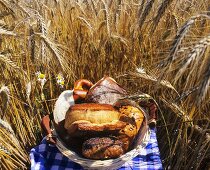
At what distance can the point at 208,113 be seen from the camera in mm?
1273

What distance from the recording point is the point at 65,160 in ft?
4.35

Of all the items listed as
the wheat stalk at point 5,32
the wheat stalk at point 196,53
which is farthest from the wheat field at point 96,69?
the wheat stalk at point 196,53

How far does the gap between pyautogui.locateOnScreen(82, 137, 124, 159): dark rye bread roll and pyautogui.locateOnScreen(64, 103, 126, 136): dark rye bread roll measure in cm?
4

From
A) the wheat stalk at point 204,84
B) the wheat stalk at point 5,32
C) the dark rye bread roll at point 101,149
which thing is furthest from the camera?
the wheat stalk at point 5,32

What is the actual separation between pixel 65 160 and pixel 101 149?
26cm

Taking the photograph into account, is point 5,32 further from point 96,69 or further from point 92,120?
point 96,69

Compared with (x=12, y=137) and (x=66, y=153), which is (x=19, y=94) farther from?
(x=66, y=153)

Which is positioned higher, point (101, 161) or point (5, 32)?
point (5, 32)

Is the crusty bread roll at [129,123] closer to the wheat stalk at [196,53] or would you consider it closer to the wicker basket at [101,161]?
the wicker basket at [101,161]

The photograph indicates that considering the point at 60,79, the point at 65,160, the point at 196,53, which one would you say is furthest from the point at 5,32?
the point at 196,53

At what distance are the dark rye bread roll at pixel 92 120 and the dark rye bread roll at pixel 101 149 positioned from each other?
0.12 ft

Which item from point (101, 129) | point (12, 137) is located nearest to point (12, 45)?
point (12, 137)

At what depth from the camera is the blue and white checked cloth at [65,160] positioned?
4.22ft

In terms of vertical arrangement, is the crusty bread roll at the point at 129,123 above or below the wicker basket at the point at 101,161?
above
